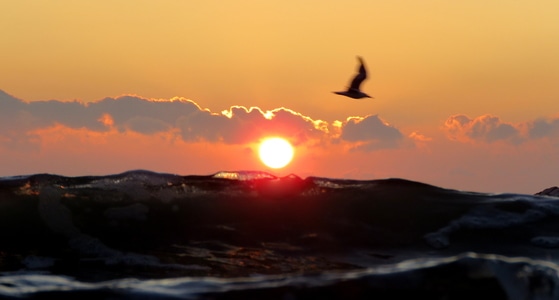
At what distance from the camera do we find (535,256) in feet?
34.7

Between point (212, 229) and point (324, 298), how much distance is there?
6540 millimetres

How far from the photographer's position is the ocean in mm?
6630

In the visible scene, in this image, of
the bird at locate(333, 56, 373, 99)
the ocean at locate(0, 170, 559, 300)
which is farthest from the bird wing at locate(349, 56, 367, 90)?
the ocean at locate(0, 170, 559, 300)

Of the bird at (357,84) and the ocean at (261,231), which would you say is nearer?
the ocean at (261,231)

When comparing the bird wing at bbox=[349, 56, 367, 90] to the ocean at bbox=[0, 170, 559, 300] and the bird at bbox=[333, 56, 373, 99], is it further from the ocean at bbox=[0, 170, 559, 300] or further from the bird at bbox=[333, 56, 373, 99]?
the ocean at bbox=[0, 170, 559, 300]

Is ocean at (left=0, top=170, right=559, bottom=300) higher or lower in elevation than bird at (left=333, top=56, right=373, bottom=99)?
lower

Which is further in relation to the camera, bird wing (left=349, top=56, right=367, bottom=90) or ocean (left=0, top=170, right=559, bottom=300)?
bird wing (left=349, top=56, right=367, bottom=90)

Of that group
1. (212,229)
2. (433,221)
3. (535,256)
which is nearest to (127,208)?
(212,229)

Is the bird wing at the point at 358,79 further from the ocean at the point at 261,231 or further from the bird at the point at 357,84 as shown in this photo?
the ocean at the point at 261,231

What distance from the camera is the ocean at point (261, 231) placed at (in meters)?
6.63

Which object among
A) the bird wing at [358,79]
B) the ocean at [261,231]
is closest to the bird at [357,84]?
the bird wing at [358,79]

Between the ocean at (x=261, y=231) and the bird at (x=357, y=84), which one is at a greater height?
the bird at (x=357, y=84)

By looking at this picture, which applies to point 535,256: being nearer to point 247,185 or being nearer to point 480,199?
point 480,199

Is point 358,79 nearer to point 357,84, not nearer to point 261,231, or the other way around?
point 357,84
